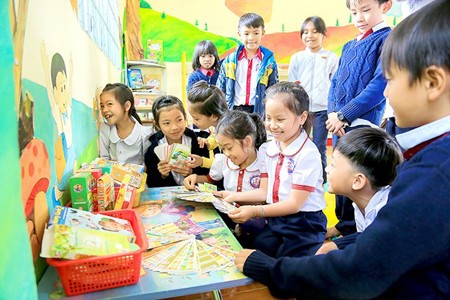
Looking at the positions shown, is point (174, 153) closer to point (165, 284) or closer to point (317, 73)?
point (165, 284)

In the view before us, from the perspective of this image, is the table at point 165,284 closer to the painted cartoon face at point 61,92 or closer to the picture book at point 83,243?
the picture book at point 83,243

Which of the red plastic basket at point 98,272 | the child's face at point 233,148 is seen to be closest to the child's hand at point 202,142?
the child's face at point 233,148

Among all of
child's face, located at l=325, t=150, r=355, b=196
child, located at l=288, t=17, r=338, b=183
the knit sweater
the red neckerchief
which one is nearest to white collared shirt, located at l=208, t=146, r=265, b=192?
child's face, located at l=325, t=150, r=355, b=196

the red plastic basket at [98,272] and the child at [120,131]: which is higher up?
the child at [120,131]

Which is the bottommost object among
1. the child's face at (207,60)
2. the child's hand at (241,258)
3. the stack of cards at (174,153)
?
the child's hand at (241,258)

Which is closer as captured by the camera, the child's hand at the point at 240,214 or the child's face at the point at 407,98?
the child's face at the point at 407,98

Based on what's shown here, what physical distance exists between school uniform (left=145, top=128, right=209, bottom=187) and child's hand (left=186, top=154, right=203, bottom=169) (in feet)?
0.25

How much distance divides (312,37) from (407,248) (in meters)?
2.94

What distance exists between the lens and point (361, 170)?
121 cm

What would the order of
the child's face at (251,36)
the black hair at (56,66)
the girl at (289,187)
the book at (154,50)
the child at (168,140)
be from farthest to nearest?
the book at (154,50), the child's face at (251,36), the child at (168,140), the girl at (289,187), the black hair at (56,66)

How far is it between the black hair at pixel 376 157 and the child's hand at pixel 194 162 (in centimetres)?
91

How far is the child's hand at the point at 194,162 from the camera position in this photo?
73.7 inches

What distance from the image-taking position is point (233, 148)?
162 centimetres

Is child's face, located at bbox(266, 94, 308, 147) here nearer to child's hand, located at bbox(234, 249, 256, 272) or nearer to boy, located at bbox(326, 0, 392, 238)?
boy, located at bbox(326, 0, 392, 238)
